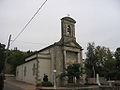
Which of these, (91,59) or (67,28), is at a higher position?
(67,28)

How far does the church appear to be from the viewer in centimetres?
3105

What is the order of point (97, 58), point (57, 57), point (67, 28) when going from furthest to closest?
point (97, 58) < point (67, 28) < point (57, 57)

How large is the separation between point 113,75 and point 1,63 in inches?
1020

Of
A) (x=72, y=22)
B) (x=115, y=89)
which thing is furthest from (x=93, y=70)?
(x=115, y=89)

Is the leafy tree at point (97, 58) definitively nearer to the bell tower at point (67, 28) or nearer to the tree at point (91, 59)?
the tree at point (91, 59)

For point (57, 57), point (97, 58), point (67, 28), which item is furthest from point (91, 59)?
point (57, 57)

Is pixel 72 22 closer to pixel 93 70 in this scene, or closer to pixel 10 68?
pixel 93 70

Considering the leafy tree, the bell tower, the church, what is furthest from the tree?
the bell tower

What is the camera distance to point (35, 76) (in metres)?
30.4

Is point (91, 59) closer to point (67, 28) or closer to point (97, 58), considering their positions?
point (97, 58)

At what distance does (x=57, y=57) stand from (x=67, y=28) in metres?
6.92

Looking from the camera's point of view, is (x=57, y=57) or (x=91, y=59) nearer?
(x=57, y=57)

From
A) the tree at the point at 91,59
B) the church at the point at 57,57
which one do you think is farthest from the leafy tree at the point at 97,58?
the church at the point at 57,57

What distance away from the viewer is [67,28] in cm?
3488
